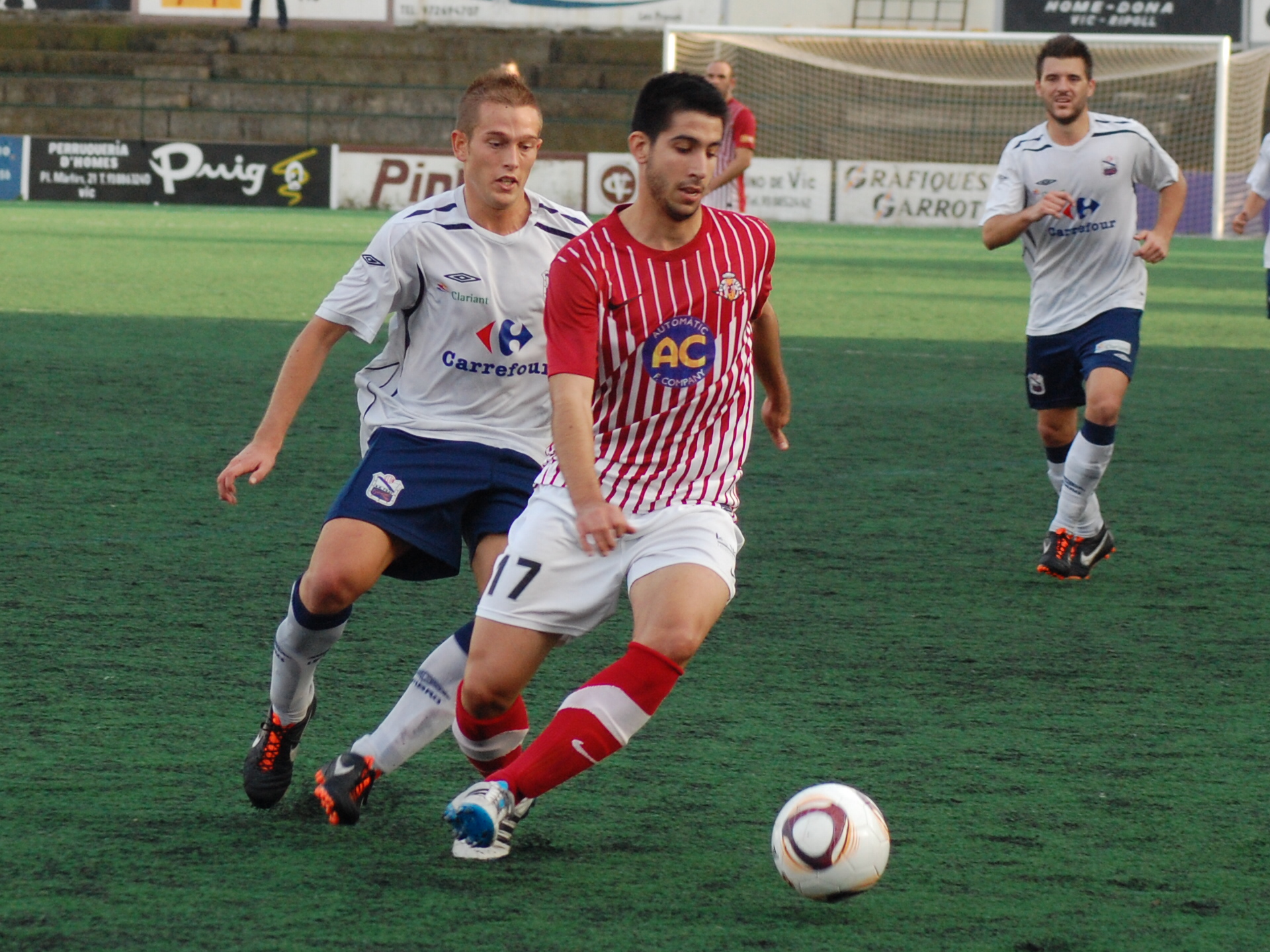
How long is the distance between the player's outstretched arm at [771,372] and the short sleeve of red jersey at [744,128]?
1170cm

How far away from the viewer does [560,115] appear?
3238 cm

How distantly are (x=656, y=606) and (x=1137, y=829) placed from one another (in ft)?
3.56

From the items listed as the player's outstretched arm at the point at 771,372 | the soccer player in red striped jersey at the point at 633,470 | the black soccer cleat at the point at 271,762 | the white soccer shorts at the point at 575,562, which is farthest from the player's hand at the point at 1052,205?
the black soccer cleat at the point at 271,762

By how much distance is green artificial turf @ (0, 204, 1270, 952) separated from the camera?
10.3ft

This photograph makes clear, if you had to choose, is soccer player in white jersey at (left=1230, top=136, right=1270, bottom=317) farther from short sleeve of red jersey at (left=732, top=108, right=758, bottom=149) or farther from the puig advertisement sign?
the puig advertisement sign

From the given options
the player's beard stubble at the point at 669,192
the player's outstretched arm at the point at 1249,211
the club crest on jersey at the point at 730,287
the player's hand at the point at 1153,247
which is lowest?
the player's outstretched arm at the point at 1249,211

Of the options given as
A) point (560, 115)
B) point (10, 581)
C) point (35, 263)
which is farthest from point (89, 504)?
point (560, 115)

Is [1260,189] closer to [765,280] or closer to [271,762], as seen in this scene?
[765,280]

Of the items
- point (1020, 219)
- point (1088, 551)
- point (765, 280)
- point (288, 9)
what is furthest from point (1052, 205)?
point (288, 9)

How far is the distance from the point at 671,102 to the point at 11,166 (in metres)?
28.4

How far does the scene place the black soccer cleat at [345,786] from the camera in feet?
11.6

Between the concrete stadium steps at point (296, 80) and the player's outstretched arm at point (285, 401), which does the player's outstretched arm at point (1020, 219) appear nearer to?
the player's outstretched arm at point (285, 401)

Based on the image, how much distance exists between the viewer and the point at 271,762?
3.70 meters

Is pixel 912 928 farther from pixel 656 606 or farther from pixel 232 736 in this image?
pixel 232 736
